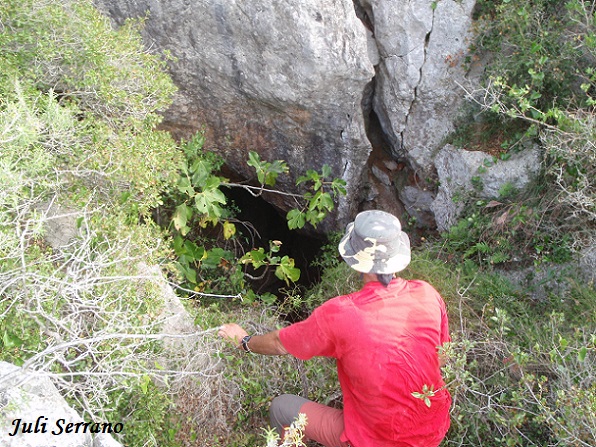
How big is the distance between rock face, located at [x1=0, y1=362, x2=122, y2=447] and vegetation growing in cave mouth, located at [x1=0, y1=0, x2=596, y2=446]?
0.53 ft

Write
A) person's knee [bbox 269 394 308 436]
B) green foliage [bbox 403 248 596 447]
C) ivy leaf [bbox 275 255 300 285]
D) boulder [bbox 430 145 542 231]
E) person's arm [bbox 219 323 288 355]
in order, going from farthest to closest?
ivy leaf [bbox 275 255 300 285] → boulder [bbox 430 145 542 231] → person's knee [bbox 269 394 308 436] → person's arm [bbox 219 323 288 355] → green foliage [bbox 403 248 596 447]

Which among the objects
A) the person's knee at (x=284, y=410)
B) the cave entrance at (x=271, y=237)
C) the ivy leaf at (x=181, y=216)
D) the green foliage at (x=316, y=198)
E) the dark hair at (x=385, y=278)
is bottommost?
the cave entrance at (x=271, y=237)

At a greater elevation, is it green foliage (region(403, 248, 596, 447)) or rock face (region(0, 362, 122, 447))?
rock face (region(0, 362, 122, 447))

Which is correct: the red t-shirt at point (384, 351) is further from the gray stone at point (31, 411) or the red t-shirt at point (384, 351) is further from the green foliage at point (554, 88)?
the green foliage at point (554, 88)

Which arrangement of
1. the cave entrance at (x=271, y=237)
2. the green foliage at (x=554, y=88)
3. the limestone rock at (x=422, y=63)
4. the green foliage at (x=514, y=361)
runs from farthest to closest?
the cave entrance at (x=271, y=237) → the limestone rock at (x=422, y=63) → the green foliage at (x=554, y=88) → the green foliage at (x=514, y=361)

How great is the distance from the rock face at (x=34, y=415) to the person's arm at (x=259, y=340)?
0.83 metres

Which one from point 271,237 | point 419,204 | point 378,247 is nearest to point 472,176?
point 419,204

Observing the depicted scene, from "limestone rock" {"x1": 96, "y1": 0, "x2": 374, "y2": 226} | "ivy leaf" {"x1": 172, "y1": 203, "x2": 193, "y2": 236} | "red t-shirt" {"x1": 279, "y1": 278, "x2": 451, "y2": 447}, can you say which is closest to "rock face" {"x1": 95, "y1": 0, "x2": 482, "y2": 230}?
"limestone rock" {"x1": 96, "y1": 0, "x2": 374, "y2": 226}

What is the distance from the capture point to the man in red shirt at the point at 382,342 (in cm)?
240

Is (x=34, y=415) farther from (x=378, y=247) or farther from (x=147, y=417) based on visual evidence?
(x=378, y=247)

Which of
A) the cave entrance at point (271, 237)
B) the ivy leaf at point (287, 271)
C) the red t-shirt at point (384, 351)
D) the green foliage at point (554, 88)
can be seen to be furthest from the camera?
the cave entrance at point (271, 237)

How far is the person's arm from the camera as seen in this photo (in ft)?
8.75

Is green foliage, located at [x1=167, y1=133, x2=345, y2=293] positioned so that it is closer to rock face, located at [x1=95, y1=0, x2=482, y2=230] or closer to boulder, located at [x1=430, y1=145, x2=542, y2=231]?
rock face, located at [x1=95, y1=0, x2=482, y2=230]

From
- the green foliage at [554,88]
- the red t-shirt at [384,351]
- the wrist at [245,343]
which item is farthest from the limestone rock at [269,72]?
the red t-shirt at [384,351]
